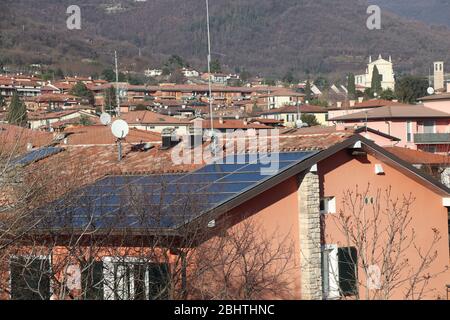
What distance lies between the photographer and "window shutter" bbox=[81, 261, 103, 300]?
9.65 m

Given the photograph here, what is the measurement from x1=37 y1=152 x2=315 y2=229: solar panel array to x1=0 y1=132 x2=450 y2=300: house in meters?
0.02

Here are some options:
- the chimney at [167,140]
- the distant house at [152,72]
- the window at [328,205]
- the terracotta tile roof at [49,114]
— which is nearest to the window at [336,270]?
the window at [328,205]

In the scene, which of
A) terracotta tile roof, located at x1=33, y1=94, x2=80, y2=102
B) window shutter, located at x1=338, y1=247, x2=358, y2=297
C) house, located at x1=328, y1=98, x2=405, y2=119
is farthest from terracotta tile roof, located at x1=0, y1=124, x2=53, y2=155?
terracotta tile roof, located at x1=33, y1=94, x2=80, y2=102

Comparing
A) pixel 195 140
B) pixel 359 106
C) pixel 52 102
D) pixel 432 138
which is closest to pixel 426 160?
pixel 432 138

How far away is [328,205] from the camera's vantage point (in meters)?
13.2

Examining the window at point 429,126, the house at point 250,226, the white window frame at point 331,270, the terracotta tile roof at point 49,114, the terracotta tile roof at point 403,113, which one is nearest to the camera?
the house at point 250,226

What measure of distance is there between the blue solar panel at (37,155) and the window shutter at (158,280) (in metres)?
4.63

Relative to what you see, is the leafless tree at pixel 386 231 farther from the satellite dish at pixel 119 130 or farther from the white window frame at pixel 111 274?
the satellite dish at pixel 119 130

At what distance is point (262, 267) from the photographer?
9961mm

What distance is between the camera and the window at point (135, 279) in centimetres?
965

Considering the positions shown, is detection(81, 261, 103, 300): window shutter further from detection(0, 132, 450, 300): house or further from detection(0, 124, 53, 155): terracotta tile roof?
detection(0, 124, 53, 155): terracotta tile roof

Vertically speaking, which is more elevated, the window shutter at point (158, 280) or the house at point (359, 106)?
the house at point (359, 106)

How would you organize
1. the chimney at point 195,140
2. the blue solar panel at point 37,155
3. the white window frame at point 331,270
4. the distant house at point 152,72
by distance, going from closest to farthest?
1. the white window frame at point 331,270
2. the blue solar panel at point 37,155
3. the chimney at point 195,140
4. the distant house at point 152,72
